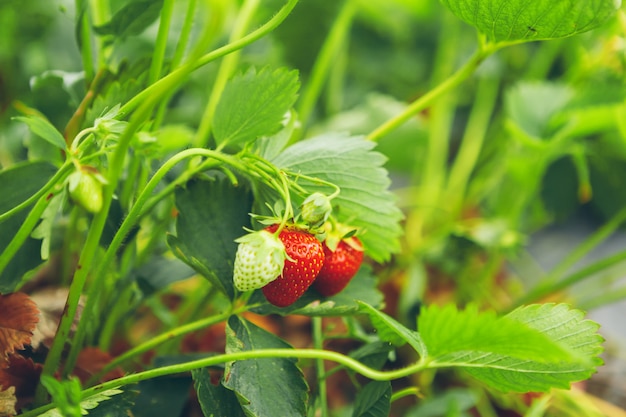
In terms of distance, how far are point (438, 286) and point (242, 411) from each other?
629 millimetres

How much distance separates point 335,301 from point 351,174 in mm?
116

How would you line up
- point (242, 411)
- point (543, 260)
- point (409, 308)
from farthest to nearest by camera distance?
point (543, 260), point (409, 308), point (242, 411)

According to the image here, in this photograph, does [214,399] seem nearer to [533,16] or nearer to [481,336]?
[481,336]

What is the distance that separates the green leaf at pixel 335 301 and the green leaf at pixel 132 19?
28 cm

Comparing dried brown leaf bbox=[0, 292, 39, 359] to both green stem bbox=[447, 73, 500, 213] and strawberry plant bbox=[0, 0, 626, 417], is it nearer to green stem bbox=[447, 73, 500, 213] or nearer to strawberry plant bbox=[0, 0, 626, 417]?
strawberry plant bbox=[0, 0, 626, 417]

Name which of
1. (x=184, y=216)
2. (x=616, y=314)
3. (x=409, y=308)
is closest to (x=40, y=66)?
(x=184, y=216)

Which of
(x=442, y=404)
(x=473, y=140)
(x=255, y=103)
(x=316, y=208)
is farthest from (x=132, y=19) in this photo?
(x=473, y=140)

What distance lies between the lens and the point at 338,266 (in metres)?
0.51

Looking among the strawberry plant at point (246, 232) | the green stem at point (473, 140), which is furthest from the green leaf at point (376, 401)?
the green stem at point (473, 140)

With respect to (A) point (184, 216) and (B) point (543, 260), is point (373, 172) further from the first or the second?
(B) point (543, 260)

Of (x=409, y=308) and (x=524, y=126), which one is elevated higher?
(x=524, y=126)

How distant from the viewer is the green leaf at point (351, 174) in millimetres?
521

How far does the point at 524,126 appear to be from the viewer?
901 millimetres

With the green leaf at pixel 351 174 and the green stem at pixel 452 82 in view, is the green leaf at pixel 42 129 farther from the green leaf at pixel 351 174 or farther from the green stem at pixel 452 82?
the green stem at pixel 452 82
